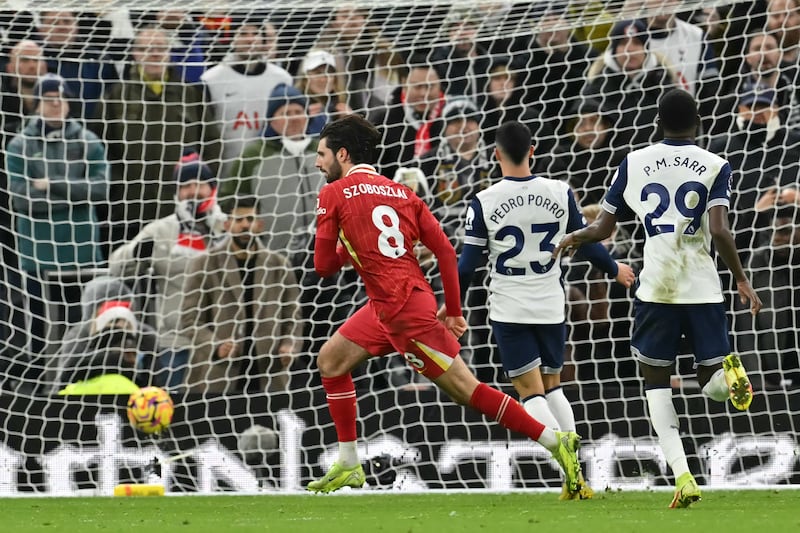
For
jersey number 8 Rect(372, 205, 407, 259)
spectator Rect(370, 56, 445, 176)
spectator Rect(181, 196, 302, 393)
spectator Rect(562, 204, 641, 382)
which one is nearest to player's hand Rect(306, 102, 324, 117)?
spectator Rect(370, 56, 445, 176)

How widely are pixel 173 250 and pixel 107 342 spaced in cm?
84

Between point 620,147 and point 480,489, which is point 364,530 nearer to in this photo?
point 480,489

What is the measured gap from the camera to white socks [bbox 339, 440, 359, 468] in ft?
22.6

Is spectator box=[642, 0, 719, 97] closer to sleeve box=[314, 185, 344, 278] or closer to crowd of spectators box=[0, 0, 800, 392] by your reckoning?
crowd of spectators box=[0, 0, 800, 392]

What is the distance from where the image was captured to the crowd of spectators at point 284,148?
30.8ft

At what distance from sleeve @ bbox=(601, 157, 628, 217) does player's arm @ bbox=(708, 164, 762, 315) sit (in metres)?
0.41

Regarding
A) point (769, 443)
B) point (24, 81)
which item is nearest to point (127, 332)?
point (24, 81)

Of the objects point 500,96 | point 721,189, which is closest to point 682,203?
point 721,189

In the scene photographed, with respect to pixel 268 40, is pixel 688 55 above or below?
below

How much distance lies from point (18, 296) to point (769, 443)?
208 inches

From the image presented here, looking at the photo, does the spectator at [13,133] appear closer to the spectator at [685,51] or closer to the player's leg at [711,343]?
the spectator at [685,51]

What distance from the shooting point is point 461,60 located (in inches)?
402

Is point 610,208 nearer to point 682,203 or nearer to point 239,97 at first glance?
point 682,203

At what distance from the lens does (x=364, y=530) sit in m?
5.33
